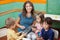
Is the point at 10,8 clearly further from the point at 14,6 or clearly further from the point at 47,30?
the point at 47,30

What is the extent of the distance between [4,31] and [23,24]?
0.62 ft

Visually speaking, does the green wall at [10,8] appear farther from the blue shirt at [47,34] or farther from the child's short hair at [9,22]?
the blue shirt at [47,34]

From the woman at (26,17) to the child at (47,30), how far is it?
126mm

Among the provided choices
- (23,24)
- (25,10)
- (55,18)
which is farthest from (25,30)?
(55,18)

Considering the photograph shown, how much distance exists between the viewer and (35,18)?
1.17m

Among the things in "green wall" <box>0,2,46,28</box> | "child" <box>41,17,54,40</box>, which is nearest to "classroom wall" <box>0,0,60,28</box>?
"green wall" <box>0,2,46,28</box>

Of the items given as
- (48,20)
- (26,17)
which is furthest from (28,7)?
(48,20)

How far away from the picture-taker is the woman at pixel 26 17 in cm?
115

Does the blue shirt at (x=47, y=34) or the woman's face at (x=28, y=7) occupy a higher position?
the woman's face at (x=28, y=7)

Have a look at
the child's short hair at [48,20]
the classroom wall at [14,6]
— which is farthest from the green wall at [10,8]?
the child's short hair at [48,20]

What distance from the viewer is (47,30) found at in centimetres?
113

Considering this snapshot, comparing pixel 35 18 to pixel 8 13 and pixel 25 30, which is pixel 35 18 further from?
pixel 8 13

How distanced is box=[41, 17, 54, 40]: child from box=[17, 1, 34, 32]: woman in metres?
0.13

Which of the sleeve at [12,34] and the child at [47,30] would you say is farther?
the sleeve at [12,34]
